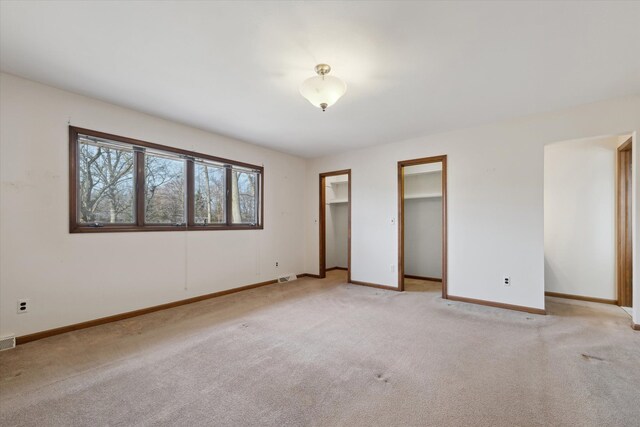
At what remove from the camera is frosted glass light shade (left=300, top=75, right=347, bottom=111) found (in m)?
2.37

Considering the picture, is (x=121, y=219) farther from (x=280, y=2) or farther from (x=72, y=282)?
(x=280, y=2)

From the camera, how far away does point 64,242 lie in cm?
290

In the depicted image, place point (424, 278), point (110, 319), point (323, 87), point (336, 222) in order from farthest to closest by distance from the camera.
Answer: point (336, 222) < point (424, 278) < point (110, 319) < point (323, 87)

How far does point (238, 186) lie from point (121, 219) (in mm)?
1792

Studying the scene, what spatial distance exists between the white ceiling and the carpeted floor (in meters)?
2.48

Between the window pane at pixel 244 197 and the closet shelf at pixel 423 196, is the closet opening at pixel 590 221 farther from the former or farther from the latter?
the window pane at pixel 244 197

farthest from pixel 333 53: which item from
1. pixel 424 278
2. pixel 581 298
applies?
pixel 581 298

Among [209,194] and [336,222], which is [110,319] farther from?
[336,222]

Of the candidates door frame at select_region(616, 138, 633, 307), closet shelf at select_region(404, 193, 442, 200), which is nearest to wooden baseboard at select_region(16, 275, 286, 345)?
closet shelf at select_region(404, 193, 442, 200)

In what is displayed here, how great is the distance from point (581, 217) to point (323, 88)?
4251 mm

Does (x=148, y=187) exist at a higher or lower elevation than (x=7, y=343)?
higher

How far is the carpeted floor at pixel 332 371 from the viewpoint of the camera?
5.51 ft

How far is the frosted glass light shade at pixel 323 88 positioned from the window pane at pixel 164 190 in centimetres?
236

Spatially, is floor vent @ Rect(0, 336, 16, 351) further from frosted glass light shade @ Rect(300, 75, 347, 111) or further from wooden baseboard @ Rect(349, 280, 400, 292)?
wooden baseboard @ Rect(349, 280, 400, 292)
